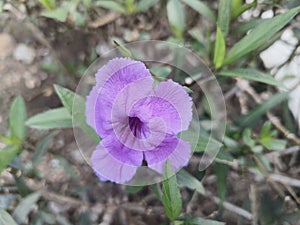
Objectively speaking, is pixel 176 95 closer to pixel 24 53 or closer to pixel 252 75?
pixel 252 75

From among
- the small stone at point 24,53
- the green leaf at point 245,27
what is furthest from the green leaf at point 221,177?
the small stone at point 24,53

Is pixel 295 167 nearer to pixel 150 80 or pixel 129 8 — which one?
pixel 129 8

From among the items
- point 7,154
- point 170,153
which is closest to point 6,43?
point 7,154

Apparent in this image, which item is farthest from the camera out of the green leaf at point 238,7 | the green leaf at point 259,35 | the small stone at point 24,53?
the small stone at point 24,53

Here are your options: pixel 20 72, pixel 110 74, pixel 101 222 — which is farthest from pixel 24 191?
pixel 110 74

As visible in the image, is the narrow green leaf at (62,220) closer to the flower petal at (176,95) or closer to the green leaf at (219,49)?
the green leaf at (219,49)
